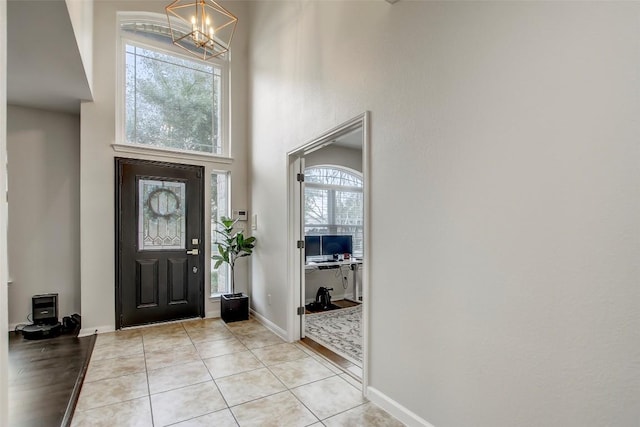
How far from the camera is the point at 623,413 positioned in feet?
4.06

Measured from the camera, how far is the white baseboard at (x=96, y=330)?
3840mm

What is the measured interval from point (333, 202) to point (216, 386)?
403cm

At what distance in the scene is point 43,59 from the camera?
296 cm

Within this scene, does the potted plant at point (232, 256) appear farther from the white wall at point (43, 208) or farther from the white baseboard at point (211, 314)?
the white wall at point (43, 208)

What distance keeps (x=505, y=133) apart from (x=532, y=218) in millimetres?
449

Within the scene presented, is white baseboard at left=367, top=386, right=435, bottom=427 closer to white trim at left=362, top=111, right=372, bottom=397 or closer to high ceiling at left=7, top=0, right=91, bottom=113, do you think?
white trim at left=362, top=111, right=372, bottom=397

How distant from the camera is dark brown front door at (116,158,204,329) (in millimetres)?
4125

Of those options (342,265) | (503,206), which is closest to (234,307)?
(342,265)

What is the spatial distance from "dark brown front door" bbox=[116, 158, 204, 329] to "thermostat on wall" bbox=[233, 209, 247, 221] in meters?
0.49

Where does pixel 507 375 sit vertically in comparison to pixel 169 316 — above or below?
above

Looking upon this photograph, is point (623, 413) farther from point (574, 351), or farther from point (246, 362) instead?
point (246, 362)

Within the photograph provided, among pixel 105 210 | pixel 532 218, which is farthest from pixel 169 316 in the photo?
pixel 532 218

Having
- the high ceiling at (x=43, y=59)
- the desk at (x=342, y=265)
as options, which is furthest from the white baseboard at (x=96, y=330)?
the high ceiling at (x=43, y=59)

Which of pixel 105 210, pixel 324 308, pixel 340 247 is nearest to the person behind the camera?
pixel 105 210
